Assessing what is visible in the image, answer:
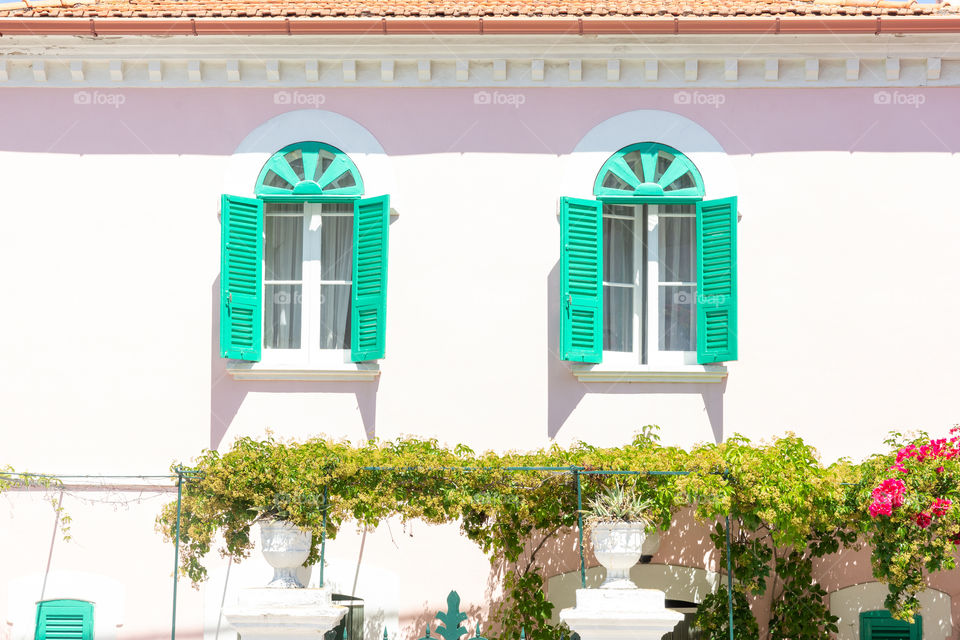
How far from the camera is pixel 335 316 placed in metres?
10.7

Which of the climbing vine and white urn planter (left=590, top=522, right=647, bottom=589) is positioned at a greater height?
the climbing vine

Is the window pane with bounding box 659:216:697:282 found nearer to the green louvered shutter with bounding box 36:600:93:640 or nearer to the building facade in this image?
the building facade

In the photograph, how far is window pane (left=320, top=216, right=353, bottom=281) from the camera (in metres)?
10.8

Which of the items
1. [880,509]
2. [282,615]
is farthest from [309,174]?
[880,509]

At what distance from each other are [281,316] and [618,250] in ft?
10.3

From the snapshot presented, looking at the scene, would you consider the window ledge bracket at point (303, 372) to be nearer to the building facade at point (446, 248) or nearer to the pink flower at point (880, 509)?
the building facade at point (446, 248)

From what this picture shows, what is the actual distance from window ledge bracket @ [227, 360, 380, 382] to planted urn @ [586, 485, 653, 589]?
262 centimetres

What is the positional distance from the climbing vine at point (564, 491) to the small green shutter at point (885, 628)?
114cm

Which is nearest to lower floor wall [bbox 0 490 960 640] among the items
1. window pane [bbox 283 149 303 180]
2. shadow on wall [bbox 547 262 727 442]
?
shadow on wall [bbox 547 262 727 442]

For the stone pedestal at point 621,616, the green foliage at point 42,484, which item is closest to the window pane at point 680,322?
the stone pedestal at point 621,616

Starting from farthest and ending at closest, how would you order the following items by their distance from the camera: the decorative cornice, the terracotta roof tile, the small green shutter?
the decorative cornice → the terracotta roof tile → the small green shutter

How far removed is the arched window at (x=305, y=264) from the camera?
10.3 m

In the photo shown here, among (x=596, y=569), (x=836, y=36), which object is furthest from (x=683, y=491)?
(x=836, y=36)

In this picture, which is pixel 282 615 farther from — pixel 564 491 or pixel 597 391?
pixel 597 391
